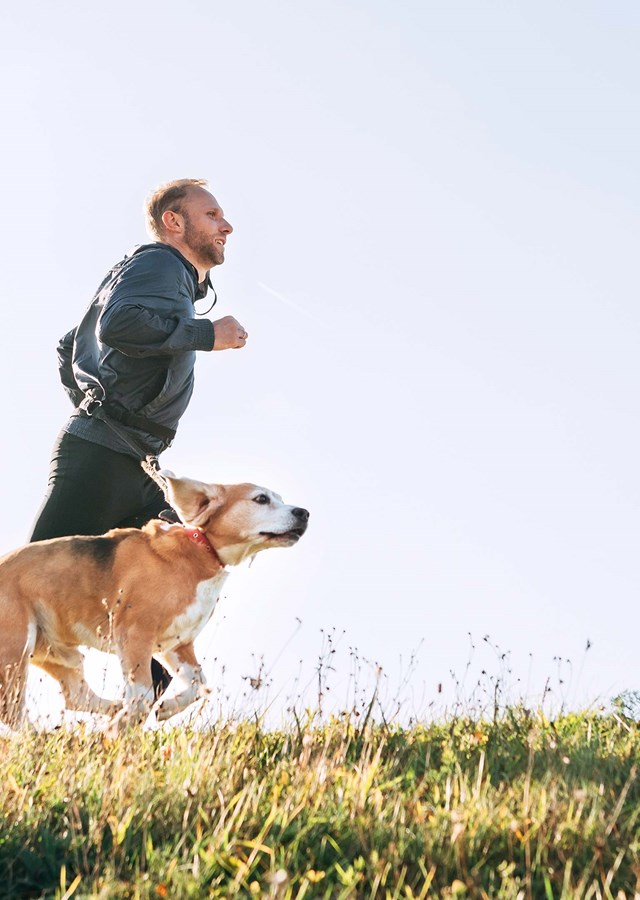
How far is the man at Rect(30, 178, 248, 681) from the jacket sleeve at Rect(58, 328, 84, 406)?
0.09 meters

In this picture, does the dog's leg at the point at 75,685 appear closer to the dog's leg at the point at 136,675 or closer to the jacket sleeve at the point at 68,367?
the dog's leg at the point at 136,675

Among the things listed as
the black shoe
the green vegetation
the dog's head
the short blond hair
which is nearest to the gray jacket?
the short blond hair

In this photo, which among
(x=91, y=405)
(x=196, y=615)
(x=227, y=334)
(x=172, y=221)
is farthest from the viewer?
(x=172, y=221)

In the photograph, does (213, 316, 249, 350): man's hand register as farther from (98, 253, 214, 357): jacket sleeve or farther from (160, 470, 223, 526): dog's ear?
(160, 470, 223, 526): dog's ear

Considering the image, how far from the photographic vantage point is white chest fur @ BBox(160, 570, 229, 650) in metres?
7.52

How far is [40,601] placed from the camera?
765 cm

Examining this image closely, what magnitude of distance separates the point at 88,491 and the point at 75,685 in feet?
4.46

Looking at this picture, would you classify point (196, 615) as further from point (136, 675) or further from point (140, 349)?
point (140, 349)

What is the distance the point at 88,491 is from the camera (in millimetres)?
8062

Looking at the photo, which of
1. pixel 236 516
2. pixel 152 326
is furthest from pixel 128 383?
pixel 236 516

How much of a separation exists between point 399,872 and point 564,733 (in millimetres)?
2767

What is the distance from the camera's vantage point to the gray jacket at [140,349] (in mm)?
7656

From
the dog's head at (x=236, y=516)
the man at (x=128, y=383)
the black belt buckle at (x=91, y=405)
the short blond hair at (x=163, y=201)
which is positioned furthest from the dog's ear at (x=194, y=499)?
the short blond hair at (x=163, y=201)

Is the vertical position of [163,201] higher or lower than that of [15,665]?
higher
